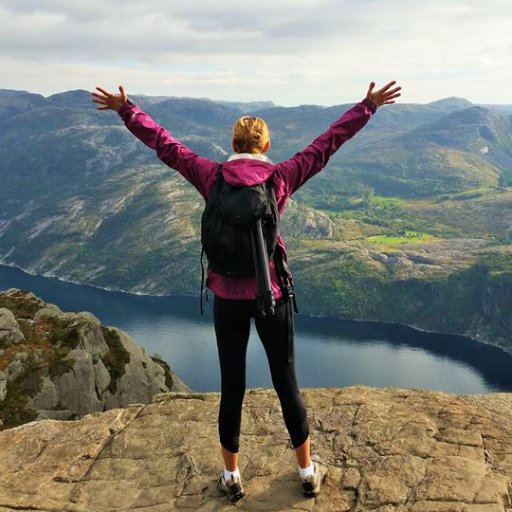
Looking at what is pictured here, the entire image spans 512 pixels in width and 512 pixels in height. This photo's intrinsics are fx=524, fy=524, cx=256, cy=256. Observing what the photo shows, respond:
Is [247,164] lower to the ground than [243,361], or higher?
higher

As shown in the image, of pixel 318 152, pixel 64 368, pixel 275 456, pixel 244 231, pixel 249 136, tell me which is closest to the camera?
pixel 244 231

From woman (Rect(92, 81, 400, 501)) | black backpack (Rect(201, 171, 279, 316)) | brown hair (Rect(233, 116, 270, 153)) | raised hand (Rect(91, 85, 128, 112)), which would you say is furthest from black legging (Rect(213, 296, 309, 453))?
raised hand (Rect(91, 85, 128, 112))

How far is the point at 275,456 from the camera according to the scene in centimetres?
1008

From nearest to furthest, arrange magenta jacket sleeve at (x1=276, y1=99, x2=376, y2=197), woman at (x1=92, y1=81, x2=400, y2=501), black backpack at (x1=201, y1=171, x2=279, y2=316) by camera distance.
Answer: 1. black backpack at (x1=201, y1=171, x2=279, y2=316)
2. woman at (x1=92, y1=81, x2=400, y2=501)
3. magenta jacket sleeve at (x1=276, y1=99, x2=376, y2=197)

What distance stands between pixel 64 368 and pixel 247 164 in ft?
169

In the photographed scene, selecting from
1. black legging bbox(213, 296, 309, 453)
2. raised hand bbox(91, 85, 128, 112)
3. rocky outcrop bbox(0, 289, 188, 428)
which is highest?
raised hand bbox(91, 85, 128, 112)

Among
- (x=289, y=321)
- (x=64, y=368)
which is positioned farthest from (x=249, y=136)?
(x=64, y=368)

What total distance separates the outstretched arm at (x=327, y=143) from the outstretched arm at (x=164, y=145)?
1.12 meters

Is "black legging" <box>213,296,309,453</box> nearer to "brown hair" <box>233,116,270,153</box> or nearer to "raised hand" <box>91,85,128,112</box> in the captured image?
"brown hair" <box>233,116,270,153</box>

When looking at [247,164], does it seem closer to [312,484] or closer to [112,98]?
[112,98]

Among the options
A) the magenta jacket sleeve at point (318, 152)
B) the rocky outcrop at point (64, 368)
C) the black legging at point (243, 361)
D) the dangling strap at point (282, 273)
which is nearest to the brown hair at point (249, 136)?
the magenta jacket sleeve at point (318, 152)

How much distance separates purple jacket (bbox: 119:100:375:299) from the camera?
7363mm

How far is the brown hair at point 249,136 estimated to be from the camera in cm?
751

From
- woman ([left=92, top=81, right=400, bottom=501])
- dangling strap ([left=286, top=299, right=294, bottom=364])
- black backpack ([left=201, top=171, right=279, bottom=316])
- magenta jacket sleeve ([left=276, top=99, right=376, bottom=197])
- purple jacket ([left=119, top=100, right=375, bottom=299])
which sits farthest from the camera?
dangling strap ([left=286, top=299, right=294, bottom=364])
